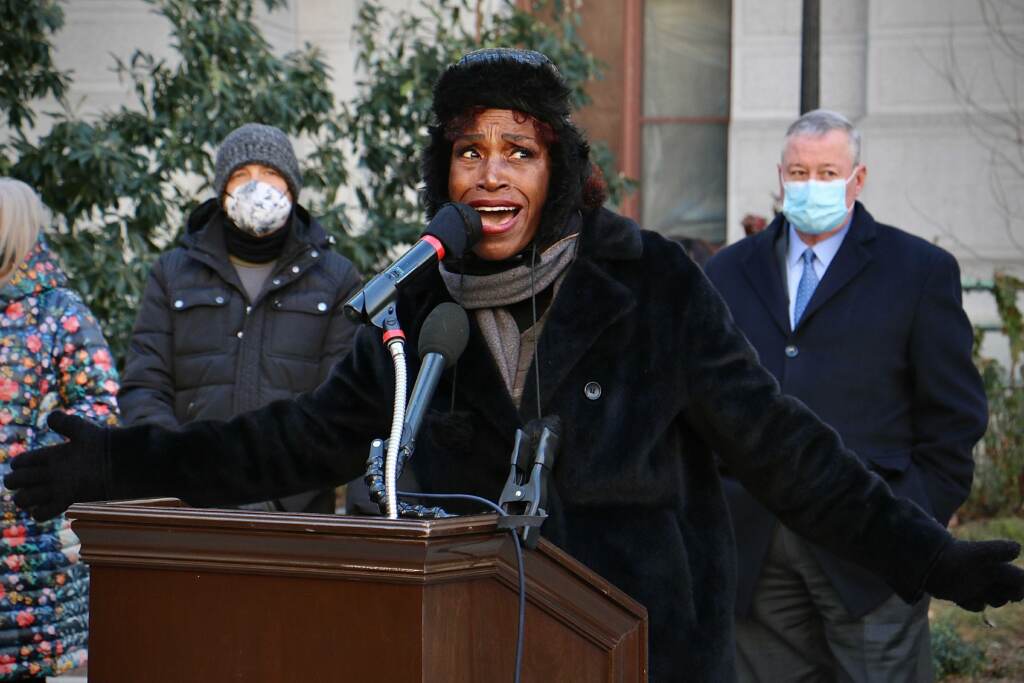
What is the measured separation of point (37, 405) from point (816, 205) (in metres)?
2.40

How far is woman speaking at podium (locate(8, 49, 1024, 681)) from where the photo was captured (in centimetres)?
334

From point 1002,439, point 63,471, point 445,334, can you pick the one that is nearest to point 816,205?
point 445,334

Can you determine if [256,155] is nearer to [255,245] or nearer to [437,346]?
[255,245]

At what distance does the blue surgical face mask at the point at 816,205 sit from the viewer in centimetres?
505

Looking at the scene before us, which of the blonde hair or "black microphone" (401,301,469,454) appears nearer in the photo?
"black microphone" (401,301,469,454)

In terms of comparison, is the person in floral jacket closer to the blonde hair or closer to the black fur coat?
the blonde hair

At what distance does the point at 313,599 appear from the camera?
2443 millimetres

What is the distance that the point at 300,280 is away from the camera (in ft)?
18.9

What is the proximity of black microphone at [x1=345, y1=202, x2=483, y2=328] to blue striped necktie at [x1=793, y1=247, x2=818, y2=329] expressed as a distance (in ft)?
6.91

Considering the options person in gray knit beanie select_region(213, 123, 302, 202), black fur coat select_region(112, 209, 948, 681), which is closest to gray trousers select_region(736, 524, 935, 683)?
black fur coat select_region(112, 209, 948, 681)

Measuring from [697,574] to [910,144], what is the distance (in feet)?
24.3

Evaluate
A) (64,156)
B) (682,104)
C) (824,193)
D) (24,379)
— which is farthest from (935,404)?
(682,104)

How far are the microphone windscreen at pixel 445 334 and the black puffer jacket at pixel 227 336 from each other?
2755mm

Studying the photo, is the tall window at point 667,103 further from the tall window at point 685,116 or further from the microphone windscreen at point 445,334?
the microphone windscreen at point 445,334
